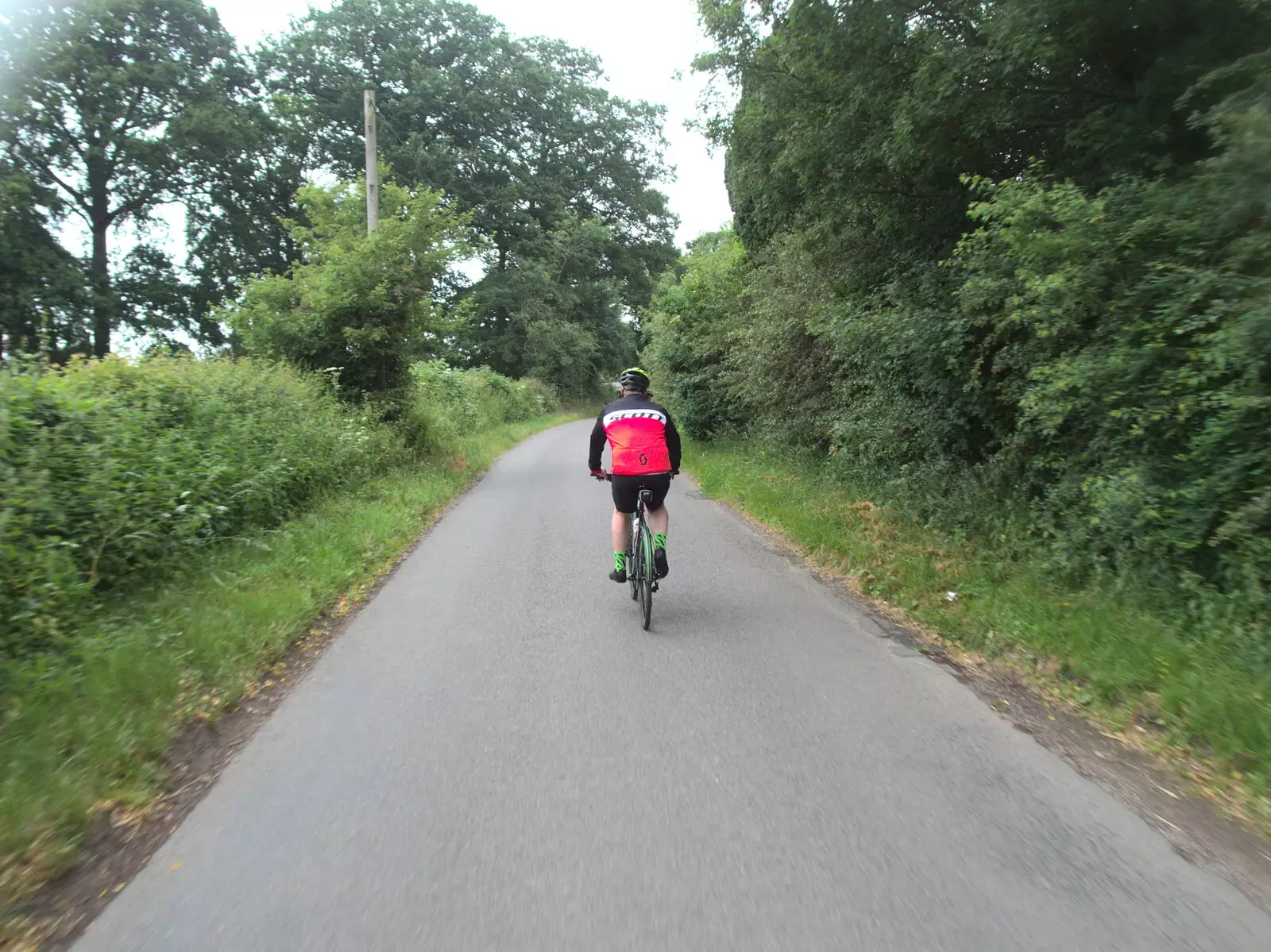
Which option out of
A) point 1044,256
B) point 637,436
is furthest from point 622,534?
point 1044,256

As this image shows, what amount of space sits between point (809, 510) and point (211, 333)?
36.6 meters

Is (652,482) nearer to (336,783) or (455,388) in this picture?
(336,783)

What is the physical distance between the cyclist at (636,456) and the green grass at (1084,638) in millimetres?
A: 2103

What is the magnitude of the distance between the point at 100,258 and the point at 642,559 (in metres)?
36.6

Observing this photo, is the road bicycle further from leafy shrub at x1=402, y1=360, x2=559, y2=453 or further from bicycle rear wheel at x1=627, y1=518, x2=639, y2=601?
leafy shrub at x1=402, y1=360, x2=559, y2=453

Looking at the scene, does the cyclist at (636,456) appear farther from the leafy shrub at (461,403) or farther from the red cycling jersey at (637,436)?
the leafy shrub at (461,403)

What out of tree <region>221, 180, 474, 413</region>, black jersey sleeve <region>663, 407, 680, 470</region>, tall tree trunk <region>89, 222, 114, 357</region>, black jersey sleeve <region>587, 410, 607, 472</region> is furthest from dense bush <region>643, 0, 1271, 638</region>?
tall tree trunk <region>89, 222, 114, 357</region>

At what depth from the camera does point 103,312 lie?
3297 cm

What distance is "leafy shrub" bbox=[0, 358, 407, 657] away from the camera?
16.0ft

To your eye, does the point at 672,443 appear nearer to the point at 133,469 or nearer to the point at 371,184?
the point at 133,469

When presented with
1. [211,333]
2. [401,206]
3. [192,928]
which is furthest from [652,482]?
[211,333]

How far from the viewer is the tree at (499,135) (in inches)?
1660

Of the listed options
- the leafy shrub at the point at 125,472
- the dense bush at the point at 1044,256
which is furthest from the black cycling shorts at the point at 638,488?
the leafy shrub at the point at 125,472

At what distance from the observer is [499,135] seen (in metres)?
47.1
